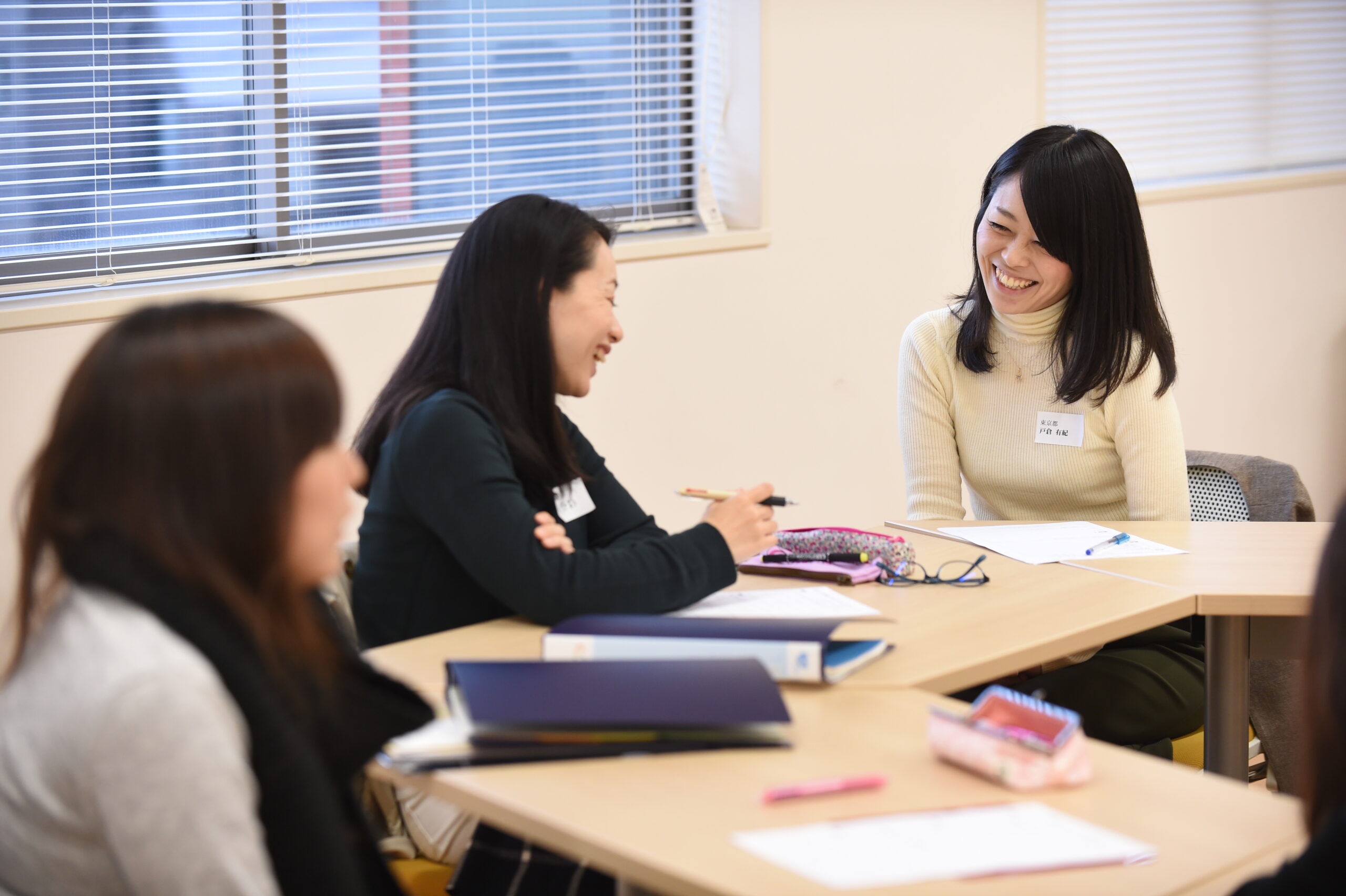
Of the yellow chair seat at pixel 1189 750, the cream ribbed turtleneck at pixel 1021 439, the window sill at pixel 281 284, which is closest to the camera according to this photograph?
the yellow chair seat at pixel 1189 750

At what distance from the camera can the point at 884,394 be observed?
405cm

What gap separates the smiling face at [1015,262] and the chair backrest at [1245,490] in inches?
20.4

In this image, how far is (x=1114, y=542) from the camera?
7.54 feet

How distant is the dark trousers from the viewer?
221 centimetres

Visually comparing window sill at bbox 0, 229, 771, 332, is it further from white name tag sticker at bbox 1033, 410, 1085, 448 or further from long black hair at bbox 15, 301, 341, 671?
long black hair at bbox 15, 301, 341, 671

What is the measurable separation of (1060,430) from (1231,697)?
2.47 feet

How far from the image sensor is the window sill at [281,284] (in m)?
2.66

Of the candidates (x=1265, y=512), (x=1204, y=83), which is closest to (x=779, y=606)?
(x=1265, y=512)

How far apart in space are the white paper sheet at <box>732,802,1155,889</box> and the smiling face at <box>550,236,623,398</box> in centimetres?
101

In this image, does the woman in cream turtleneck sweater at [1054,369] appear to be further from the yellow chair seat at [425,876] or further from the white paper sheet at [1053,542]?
the yellow chair seat at [425,876]

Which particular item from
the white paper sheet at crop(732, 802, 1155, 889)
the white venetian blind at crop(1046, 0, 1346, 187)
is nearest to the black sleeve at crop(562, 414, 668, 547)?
the white paper sheet at crop(732, 802, 1155, 889)

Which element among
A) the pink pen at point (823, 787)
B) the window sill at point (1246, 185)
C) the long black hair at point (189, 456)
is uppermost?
the window sill at point (1246, 185)

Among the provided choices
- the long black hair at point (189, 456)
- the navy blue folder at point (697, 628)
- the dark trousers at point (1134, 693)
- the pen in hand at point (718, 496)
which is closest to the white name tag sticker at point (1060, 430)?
the dark trousers at point (1134, 693)

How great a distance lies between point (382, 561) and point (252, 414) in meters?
0.84
